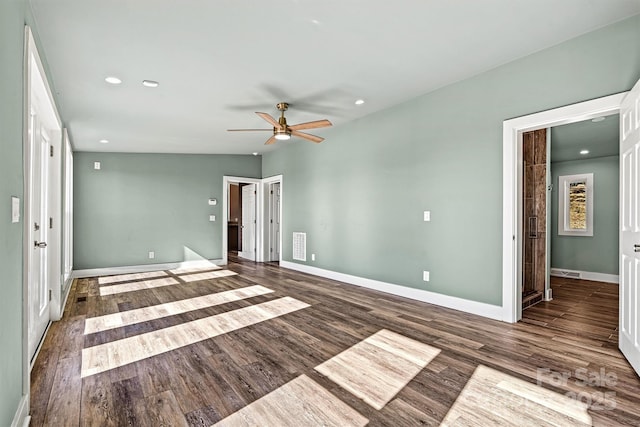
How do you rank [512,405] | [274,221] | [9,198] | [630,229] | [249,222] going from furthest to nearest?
1. [249,222]
2. [274,221]
3. [630,229]
4. [512,405]
5. [9,198]

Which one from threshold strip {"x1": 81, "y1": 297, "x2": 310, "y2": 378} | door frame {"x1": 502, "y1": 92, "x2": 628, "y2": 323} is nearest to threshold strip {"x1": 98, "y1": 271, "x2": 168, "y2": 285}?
threshold strip {"x1": 81, "y1": 297, "x2": 310, "y2": 378}

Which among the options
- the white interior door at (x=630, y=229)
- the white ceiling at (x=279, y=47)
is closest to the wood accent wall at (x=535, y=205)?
the white ceiling at (x=279, y=47)

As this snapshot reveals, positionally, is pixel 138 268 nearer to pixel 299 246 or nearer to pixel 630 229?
pixel 299 246

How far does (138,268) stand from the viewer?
7.12m

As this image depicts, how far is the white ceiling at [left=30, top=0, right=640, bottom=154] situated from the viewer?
2.53 metres

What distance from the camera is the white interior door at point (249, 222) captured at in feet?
27.8

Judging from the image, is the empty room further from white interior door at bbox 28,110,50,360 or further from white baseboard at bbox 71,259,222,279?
white baseboard at bbox 71,259,222,279

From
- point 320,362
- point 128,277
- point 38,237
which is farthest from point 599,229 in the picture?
point 128,277

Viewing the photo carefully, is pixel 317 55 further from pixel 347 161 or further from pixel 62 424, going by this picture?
pixel 62 424

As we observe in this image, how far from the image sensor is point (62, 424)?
1845 mm

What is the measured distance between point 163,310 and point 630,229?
15.3ft

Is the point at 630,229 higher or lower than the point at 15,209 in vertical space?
lower

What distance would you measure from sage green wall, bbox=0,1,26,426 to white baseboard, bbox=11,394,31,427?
4 cm

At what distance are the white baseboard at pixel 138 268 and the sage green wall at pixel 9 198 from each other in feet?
18.4
